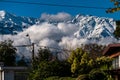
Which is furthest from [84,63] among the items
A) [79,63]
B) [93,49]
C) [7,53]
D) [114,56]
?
[7,53]

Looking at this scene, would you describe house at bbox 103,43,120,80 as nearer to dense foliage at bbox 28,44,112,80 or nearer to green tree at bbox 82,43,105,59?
dense foliage at bbox 28,44,112,80

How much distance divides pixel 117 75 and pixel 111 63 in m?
5.03

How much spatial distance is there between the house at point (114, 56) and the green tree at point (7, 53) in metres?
52.0

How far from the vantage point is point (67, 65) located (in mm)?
56125

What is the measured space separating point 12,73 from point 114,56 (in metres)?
22.9

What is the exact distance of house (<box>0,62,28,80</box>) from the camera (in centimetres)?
7106

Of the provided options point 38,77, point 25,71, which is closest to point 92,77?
point 38,77

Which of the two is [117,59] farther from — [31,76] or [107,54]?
[31,76]

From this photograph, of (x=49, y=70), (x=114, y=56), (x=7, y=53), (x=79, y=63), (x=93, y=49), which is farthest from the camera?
(x=7, y=53)

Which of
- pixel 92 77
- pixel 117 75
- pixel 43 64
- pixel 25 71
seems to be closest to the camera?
pixel 92 77

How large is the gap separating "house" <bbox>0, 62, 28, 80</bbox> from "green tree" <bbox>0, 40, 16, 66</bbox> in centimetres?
2992

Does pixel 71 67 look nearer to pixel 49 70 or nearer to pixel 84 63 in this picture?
pixel 84 63

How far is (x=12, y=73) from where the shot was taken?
71625 mm

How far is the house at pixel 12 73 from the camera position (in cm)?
7106
